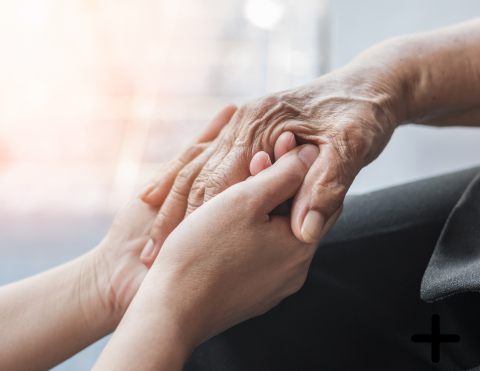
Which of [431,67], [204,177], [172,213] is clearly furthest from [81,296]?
[431,67]

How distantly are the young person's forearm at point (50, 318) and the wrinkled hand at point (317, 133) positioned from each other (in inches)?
7.8

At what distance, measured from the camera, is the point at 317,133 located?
74cm

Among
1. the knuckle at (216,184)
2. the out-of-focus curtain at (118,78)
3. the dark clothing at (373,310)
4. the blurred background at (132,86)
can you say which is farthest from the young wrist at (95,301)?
the out-of-focus curtain at (118,78)

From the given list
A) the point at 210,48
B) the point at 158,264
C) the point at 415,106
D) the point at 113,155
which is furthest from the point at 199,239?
the point at 210,48

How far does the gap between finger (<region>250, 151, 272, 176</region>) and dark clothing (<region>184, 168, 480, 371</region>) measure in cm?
21

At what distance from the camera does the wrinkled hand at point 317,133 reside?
2.20 feet

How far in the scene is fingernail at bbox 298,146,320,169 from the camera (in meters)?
0.69

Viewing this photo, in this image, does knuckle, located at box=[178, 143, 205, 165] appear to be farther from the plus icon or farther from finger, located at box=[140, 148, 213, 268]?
the plus icon

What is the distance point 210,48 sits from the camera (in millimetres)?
2658

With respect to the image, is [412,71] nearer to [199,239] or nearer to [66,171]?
[199,239]

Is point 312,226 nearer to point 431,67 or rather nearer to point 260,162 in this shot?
point 260,162

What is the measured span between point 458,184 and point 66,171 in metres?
1.84

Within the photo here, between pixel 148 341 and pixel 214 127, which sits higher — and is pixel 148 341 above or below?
below

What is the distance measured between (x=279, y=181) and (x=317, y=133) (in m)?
0.17
